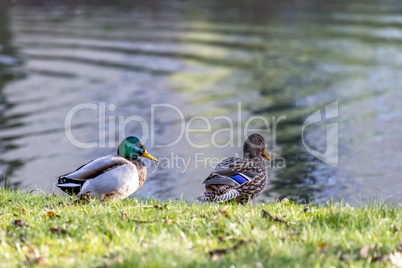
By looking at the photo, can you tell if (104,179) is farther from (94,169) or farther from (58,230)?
(58,230)

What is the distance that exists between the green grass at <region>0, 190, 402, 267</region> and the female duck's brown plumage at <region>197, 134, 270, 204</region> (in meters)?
1.25

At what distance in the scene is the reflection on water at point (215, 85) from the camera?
1357cm

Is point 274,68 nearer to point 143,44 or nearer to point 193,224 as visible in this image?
point 143,44

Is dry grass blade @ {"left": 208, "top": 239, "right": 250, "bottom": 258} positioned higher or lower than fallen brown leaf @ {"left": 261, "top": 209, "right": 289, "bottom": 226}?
lower

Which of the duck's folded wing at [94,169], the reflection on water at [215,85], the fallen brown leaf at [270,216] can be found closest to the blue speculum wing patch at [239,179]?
the duck's folded wing at [94,169]

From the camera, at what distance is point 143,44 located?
2992cm

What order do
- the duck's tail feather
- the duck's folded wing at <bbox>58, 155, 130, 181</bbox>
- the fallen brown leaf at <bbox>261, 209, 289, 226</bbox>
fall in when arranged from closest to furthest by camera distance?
the fallen brown leaf at <bbox>261, 209, 289, 226</bbox> → the duck's folded wing at <bbox>58, 155, 130, 181</bbox> → the duck's tail feather

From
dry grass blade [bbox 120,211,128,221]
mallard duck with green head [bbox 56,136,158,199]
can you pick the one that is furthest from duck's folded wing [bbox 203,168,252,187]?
dry grass blade [bbox 120,211,128,221]

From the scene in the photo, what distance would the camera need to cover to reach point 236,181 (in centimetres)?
812

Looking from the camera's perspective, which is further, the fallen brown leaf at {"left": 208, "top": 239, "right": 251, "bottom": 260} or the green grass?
the fallen brown leaf at {"left": 208, "top": 239, "right": 251, "bottom": 260}

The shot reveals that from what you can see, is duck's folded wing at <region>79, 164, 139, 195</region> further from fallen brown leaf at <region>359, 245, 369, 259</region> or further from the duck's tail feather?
fallen brown leaf at <region>359, 245, 369, 259</region>

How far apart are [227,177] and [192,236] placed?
2728 mm

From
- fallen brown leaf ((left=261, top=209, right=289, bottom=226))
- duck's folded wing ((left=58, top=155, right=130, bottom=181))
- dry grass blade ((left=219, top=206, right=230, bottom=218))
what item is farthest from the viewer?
duck's folded wing ((left=58, top=155, right=130, bottom=181))

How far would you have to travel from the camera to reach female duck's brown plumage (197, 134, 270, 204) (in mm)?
7973
